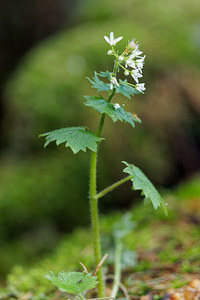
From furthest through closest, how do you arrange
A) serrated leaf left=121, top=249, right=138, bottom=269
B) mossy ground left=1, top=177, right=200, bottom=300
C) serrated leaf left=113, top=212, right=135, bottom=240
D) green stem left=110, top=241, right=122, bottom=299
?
serrated leaf left=113, top=212, right=135, bottom=240 < serrated leaf left=121, top=249, right=138, bottom=269 < mossy ground left=1, top=177, right=200, bottom=300 < green stem left=110, top=241, right=122, bottom=299

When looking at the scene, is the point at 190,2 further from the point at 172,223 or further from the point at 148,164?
the point at 172,223

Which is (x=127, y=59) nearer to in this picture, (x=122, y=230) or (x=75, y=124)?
(x=122, y=230)

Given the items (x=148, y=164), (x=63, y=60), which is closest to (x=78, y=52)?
(x=63, y=60)

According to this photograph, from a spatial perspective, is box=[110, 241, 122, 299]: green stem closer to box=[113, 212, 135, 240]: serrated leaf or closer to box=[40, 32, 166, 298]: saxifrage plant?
box=[113, 212, 135, 240]: serrated leaf

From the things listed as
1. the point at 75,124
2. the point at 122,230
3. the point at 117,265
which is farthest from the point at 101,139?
the point at 75,124

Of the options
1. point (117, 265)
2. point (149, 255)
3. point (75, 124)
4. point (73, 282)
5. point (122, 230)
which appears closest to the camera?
point (73, 282)

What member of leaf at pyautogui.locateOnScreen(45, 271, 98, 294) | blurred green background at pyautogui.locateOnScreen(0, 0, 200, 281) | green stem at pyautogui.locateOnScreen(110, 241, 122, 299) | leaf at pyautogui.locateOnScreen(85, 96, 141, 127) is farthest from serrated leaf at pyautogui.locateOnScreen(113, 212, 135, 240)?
blurred green background at pyautogui.locateOnScreen(0, 0, 200, 281)

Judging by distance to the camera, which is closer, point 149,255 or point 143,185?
point 143,185

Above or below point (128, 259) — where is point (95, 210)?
above
